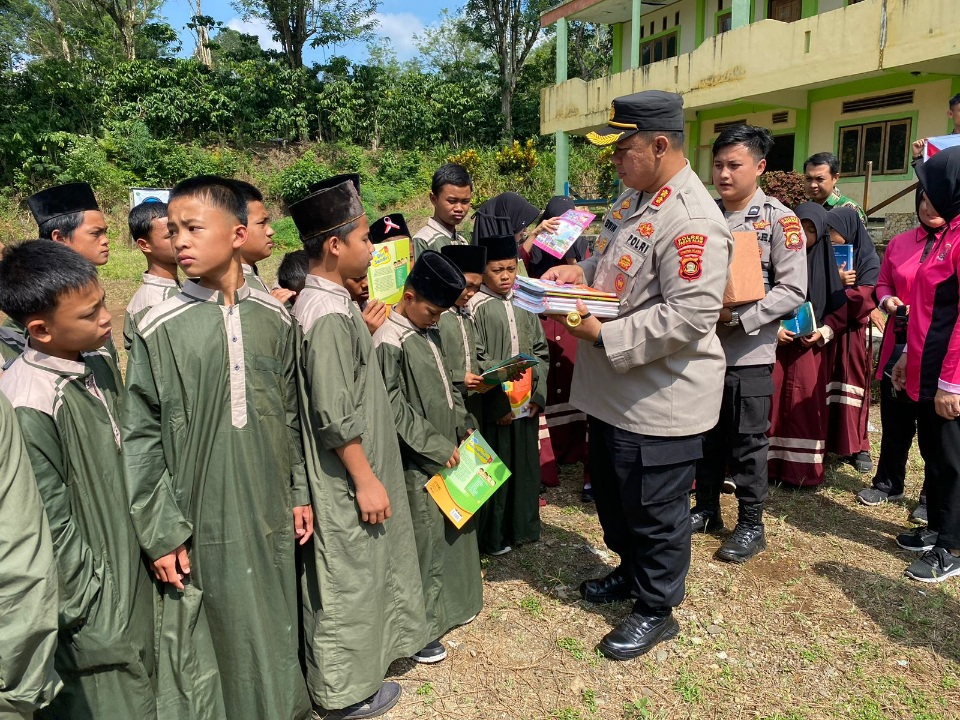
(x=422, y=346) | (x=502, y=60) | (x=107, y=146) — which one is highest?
→ (x=502, y=60)

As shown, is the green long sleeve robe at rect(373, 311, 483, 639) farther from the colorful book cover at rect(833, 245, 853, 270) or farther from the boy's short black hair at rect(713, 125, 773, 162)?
→ the colorful book cover at rect(833, 245, 853, 270)

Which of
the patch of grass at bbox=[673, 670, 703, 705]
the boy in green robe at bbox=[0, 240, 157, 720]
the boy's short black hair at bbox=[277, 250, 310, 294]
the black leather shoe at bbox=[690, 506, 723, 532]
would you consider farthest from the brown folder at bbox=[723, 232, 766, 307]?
the boy in green robe at bbox=[0, 240, 157, 720]

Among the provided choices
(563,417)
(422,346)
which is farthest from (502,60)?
(422,346)

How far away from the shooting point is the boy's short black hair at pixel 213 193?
2080 millimetres

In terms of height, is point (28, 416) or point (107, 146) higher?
point (107, 146)

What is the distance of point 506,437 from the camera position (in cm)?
377

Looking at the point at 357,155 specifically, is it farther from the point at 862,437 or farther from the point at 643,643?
the point at 643,643

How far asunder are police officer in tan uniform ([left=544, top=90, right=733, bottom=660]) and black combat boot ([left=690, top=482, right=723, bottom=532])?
1.06 meters

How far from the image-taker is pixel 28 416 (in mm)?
1728

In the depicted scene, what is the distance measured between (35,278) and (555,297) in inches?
65.8

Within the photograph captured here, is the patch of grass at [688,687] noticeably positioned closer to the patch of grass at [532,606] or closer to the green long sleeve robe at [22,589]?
the patch of grass at [532,606]

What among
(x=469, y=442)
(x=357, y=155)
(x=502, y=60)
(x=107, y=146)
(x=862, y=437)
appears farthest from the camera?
(x=502, y=60)

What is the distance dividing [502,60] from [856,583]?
28.3 m

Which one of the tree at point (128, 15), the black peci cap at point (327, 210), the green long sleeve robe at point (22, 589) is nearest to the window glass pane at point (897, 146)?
the black peci cap at point (327, 210)
